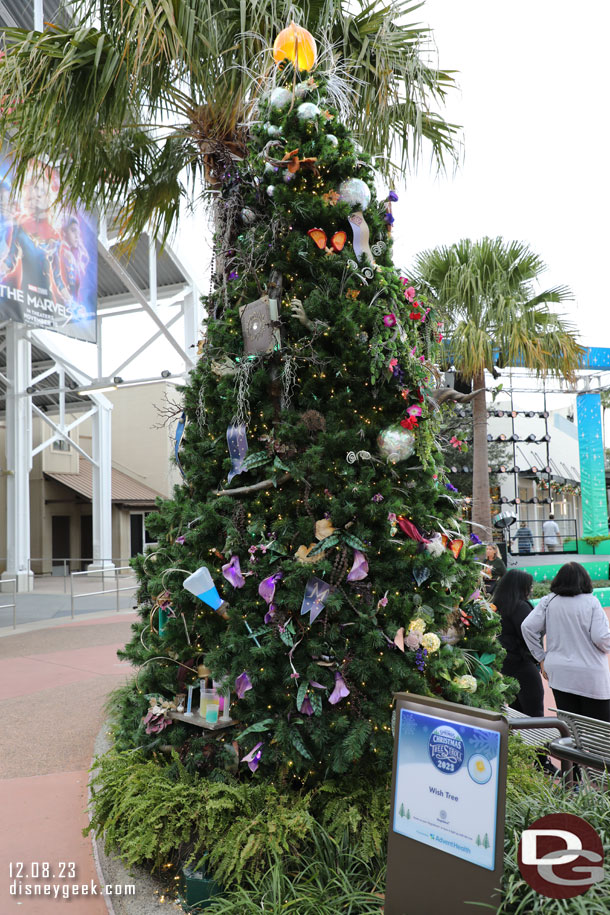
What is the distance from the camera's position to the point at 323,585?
134 inches

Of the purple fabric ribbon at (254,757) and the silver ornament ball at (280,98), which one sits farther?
the silver ornament ball at (280,98)

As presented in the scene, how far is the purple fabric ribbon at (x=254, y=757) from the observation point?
10.8 ft

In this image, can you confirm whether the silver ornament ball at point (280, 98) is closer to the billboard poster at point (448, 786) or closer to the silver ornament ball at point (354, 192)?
the silver ornament ball at point (354, 192)

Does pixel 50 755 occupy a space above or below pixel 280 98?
below

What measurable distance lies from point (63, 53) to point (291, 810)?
442cm

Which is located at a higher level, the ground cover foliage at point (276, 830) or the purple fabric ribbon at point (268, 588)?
the purple fabric ribbon at point (268, 588)

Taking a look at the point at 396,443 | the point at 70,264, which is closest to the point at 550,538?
the point at 70,264

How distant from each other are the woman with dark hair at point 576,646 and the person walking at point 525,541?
15.4 meters

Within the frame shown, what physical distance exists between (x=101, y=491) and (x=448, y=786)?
18.4m

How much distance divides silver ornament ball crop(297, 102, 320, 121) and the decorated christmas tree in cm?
1

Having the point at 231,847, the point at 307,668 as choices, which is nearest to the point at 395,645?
the point at 307,668

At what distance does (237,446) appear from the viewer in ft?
12.3

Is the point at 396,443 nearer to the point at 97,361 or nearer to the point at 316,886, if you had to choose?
the point at 316,886

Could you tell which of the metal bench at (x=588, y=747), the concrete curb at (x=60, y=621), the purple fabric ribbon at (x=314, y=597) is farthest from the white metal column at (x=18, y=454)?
the metal bench at (x=588, y=747)
